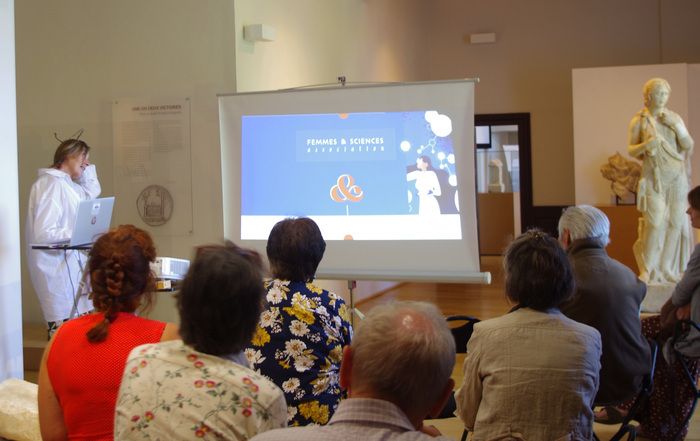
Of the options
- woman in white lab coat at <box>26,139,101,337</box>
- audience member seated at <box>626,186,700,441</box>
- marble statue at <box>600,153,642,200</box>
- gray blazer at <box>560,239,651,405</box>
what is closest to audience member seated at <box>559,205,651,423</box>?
gray blazer at <box>560,239,651,405</box>

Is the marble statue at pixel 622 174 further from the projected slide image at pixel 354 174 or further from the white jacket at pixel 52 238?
the white jacket at pixel 52 238

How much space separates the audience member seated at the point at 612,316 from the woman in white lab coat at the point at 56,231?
134 inches

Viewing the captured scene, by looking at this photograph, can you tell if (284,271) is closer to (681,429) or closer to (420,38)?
(681,429)

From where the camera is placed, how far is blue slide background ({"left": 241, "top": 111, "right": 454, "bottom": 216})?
468 cm

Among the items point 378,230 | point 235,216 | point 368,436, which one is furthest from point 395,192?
point 368,436

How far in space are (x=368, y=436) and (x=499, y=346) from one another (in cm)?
114

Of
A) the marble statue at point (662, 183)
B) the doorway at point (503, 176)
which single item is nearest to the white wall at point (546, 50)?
the doorway at point (503, 176)

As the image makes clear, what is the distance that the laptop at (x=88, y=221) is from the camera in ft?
16.0

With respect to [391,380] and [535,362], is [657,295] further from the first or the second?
[391,380]

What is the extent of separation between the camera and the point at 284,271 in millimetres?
2631

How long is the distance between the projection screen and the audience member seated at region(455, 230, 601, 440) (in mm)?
2072

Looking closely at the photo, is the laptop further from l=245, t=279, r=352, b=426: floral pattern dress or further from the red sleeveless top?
the red sleeveless top

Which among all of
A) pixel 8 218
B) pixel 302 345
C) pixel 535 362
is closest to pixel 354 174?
pixel 8 218

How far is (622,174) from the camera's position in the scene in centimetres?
956
